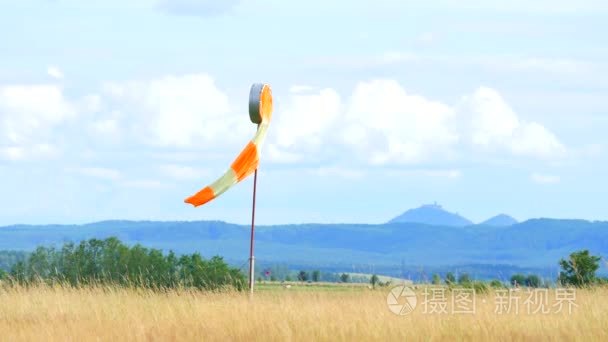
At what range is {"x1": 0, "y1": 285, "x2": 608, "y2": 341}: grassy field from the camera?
39.9ft

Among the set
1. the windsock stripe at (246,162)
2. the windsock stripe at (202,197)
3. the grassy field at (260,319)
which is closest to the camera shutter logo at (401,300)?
the grassy field at (260,319)

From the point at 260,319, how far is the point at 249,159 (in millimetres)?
3468

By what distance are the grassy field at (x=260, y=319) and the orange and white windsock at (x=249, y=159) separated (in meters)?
1.44

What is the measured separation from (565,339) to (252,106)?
19.7ft

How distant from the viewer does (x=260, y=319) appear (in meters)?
13.0

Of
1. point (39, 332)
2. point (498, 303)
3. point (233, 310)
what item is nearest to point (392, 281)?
point (498, 303)

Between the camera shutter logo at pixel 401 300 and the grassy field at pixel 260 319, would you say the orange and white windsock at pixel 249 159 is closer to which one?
the grassy field at pixel 260 319

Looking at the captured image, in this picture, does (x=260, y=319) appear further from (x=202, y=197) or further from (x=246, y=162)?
(x=246, y=162)

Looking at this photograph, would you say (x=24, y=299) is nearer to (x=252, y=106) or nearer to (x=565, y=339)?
(x=252, y=106)

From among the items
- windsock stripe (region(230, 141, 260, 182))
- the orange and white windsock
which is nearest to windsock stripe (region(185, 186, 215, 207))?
the orange and white windsock

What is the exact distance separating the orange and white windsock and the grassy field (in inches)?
56.9

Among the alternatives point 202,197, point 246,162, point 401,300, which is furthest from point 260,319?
point 246,162

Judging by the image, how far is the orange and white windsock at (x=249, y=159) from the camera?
15.8 m

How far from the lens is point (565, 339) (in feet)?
39.2
